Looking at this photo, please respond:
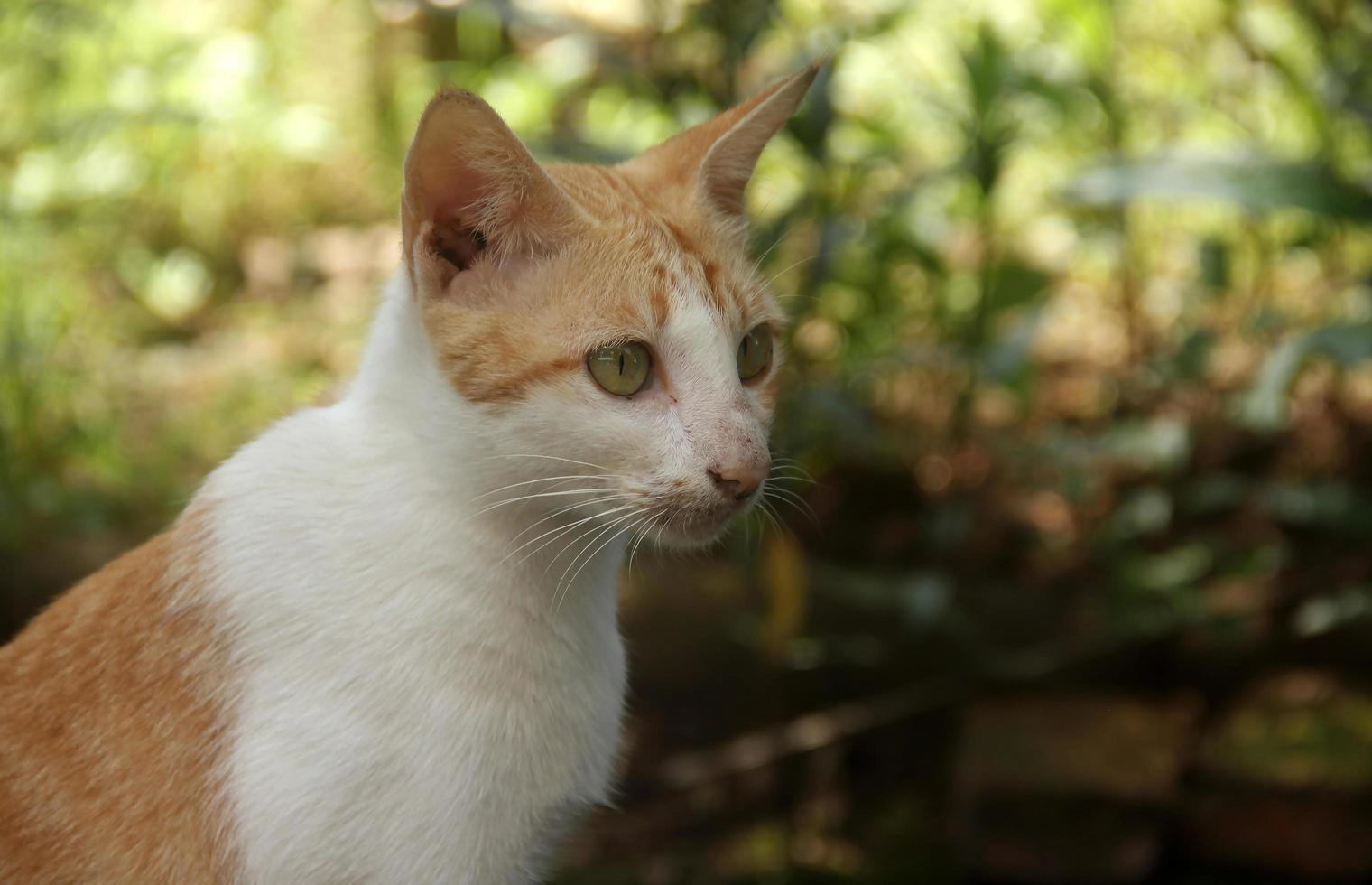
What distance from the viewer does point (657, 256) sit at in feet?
5.12

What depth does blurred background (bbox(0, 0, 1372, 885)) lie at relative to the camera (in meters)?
2.83

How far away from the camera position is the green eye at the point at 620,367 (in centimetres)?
149

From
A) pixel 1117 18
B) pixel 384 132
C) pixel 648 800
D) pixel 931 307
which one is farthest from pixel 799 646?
pixel 384 132

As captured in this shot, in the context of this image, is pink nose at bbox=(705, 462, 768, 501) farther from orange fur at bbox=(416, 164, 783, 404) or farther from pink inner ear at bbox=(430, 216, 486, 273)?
pink inner ear at bbox=(430, 216, 486, 273)

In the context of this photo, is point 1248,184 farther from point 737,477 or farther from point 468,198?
point 468,198

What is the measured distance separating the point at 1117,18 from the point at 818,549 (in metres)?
1.94

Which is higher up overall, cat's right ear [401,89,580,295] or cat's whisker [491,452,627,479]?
cat's right ear [401,89,580,295]

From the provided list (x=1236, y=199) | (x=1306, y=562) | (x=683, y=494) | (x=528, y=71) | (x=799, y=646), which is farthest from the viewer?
(x=528, y=71)

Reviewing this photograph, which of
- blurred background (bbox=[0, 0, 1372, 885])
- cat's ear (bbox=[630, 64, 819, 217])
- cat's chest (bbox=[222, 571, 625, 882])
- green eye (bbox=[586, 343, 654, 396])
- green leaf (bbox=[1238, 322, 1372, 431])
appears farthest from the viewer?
blurred background (bbox=[0, 0, 1372, 885])

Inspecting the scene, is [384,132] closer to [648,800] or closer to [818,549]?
[818,549]

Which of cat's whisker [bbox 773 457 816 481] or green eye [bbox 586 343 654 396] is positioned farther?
cat's whisker [bbox 773 457 816 481]

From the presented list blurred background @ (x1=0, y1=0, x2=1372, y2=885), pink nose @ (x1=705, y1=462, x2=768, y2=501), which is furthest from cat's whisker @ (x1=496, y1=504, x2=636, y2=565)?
blurred background @ (x1=0, y1=0, x2=1372, y2=885)

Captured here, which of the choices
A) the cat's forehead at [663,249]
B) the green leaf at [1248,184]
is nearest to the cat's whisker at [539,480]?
the cat's forehead at [663,249]

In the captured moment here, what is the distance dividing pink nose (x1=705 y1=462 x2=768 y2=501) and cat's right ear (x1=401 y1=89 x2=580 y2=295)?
14.6 inches
